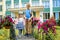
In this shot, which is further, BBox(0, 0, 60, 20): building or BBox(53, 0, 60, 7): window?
BBox(0, 0, 60, 20): building

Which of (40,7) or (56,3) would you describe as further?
(56,3)

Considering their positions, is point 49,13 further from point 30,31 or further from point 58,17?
point 30,31

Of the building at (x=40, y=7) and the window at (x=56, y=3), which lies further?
the building at (x=40, y=7)

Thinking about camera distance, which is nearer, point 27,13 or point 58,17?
point 27,13

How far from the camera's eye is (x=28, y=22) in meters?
16.5

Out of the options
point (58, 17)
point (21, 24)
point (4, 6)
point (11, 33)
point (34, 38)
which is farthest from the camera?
point (4, 6)

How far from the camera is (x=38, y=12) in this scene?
59406mm

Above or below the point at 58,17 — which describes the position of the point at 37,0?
above

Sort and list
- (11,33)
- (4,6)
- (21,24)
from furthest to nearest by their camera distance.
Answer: (4,6), (21,24), (11,33)

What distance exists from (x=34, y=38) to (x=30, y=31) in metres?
0.85

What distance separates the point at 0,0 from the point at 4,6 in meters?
2.80

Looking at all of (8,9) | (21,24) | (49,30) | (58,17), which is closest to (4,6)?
(8,9)

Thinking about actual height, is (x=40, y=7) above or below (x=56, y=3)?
below

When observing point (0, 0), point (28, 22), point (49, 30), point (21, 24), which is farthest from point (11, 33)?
point (0, 0)
